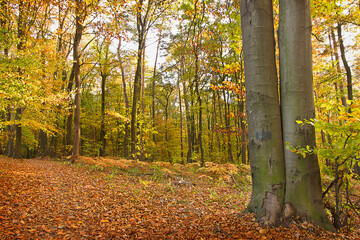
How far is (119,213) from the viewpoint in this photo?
4023 mm

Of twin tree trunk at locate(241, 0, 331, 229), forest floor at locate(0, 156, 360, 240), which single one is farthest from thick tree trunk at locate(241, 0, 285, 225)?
forest floor at locate(0, 156, 360, 240)

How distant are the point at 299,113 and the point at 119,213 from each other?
3607mm

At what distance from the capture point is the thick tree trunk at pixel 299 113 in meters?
2.71

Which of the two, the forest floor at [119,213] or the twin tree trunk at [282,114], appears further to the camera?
the forest floor at [119,213]

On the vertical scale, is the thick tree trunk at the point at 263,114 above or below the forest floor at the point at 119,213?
above

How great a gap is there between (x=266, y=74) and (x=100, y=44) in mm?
18169

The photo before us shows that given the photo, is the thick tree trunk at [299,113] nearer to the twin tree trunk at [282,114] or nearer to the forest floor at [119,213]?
the twin tree trunk at [282,114]

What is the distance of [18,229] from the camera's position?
310cm

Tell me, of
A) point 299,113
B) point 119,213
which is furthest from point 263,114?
point 119,213

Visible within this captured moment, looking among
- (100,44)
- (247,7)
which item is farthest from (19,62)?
(100,44)

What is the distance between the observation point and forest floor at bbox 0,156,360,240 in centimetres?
282

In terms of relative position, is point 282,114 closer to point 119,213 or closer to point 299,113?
point 299,113

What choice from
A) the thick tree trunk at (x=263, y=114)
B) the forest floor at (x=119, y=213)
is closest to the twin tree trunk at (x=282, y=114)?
the thick tree trunk at (x=263, y=114)

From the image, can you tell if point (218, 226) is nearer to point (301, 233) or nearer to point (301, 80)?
point (301, 233)
